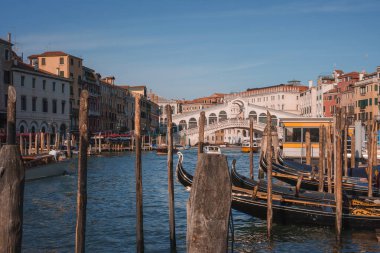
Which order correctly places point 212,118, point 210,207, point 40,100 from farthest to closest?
point 212,118, point 40,100, point 210,207

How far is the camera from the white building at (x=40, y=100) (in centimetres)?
2589

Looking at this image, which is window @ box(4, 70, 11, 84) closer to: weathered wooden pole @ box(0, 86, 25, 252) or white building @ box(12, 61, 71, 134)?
white building @ box(12, 61, 71, 134)

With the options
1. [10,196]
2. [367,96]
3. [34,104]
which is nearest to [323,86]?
[367,96]

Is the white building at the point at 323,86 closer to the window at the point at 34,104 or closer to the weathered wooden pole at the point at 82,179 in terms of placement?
the window at the point at 34,104

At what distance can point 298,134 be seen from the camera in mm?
16781

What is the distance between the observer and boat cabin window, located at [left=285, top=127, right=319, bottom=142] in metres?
16.7

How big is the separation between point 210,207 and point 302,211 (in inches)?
229

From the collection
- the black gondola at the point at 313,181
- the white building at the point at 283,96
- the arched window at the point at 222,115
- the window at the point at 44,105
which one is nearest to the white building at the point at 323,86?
the arched window at the point at 222,115

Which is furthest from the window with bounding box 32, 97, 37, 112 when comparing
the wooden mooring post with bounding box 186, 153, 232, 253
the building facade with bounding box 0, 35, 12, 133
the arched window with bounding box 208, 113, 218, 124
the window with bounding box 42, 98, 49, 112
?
the wooden mooring post with bounding box 186, 153, 232, 253

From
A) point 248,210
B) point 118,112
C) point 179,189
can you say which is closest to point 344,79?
point 118,112

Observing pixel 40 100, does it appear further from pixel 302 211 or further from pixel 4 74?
pixel 302 211

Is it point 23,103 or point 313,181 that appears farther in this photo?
point 23,103

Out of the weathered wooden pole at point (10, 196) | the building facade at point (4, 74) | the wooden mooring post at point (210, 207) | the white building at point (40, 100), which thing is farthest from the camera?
the white building at point (40, 100)

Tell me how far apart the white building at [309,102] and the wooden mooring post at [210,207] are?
42.9 meters
